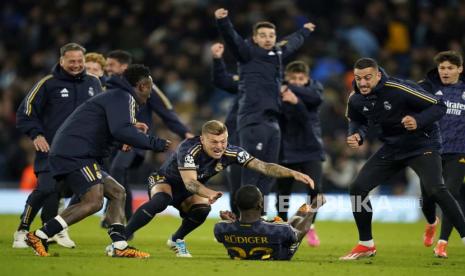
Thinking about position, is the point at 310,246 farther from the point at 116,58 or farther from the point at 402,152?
the point at 116,58

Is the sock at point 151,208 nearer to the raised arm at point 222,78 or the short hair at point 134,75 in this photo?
the short hair at point 134,75

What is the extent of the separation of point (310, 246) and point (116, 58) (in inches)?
144

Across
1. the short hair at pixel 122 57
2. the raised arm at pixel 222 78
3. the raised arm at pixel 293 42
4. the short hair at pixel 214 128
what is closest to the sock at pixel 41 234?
the short hair at pixel 214 128

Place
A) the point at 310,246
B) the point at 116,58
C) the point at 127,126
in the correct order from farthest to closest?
the point at 116,58
the point at 310,246
the point at 127,126

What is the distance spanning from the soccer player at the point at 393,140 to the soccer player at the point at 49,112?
10.8ft

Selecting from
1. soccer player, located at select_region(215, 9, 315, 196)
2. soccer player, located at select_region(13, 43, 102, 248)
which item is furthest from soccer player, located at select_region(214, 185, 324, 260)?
soccer player, located at select_region(215, 9, 315, 196)

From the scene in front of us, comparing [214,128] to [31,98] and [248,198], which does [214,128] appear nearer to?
[248,198]

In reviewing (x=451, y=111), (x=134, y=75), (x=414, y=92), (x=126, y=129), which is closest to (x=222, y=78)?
(x=451, y=111)

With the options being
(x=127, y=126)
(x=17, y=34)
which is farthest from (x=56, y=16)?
(x=127, y=126)

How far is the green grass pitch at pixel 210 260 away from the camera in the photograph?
8.72 m

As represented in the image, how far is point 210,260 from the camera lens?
985cm

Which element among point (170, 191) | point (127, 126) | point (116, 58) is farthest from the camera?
point (116, 58)

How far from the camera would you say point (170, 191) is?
10.5 metres

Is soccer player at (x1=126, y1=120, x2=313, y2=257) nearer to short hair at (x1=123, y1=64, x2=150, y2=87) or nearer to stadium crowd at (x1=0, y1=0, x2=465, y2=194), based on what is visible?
short hair at (x1=123, y1=64, x2=150, y2=87)
